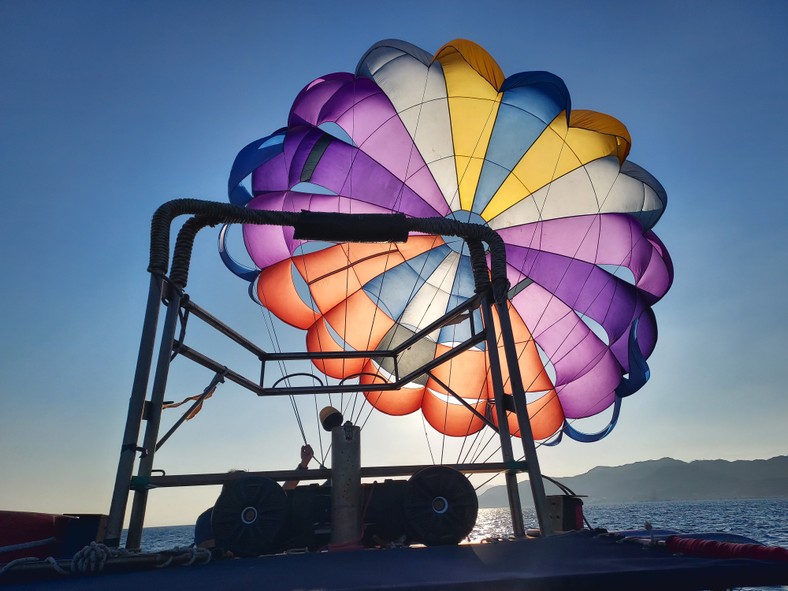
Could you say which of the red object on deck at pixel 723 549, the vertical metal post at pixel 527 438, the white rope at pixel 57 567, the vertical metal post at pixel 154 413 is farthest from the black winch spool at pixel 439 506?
the white rope at pixel 57 567

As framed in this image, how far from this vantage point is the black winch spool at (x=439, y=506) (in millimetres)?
4680

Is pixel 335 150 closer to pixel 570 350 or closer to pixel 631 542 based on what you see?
pixel 570 350

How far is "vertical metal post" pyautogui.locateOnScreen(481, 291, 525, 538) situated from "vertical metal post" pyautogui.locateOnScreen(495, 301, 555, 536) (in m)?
0.15

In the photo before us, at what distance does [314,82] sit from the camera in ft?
28.9

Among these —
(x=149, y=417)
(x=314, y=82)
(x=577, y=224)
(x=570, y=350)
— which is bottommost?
(x=149, y=417)

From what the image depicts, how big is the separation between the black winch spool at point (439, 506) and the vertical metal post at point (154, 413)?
2.24 m

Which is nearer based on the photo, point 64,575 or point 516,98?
point 64,575

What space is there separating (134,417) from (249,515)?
136cm

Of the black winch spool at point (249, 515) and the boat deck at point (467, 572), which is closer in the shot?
the boat deck at point (467, 572)

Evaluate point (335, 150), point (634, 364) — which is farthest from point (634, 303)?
point (335, 150)

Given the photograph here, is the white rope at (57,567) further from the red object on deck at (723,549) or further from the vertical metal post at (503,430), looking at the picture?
the red object on deck at (723,549)

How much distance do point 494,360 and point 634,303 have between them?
4.74 meters

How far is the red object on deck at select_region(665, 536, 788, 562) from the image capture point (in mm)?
2998

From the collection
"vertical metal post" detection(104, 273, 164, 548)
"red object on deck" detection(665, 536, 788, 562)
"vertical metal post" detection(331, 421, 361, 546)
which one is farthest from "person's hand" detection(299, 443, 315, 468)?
"red object on deck" detection(665, 536, 788, 562)
